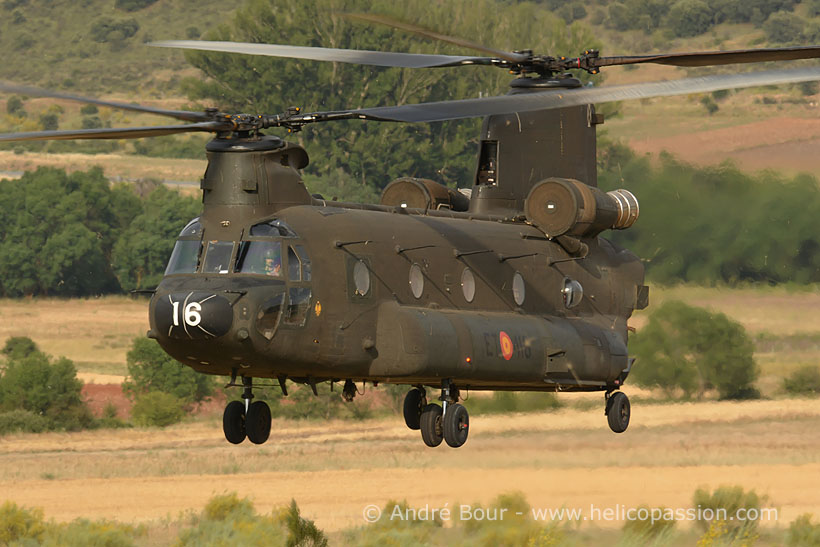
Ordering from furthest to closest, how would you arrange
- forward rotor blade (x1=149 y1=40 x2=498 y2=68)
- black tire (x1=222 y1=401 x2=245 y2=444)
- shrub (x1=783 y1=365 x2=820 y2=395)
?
shrub (x1=783 y1=365 x2=820 y2=395) < forward rotor blade (x1=149 y1=40 x2=498 y2=68) < black tire (x1=222 y1=401 x2=245 y2=444)

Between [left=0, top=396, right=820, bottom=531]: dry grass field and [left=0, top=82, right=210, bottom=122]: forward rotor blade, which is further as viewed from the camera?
[left=0, top=396, right=820, bottom=531]: dry grass field

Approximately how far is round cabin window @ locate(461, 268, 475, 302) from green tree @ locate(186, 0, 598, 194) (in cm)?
5439

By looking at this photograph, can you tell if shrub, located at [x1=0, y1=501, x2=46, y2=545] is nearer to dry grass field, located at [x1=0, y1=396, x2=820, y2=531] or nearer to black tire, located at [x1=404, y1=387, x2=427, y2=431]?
dry grass field, located at [x1=0, y1=396, x2=820, y2=531]

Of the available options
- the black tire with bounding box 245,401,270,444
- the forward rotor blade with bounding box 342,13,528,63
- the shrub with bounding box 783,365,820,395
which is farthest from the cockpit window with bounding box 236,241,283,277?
the shrub with bounding box 783,365,820,395

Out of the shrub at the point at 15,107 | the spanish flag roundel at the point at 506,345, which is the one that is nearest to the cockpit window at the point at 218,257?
the spanish flag roundel at the point at 506,345

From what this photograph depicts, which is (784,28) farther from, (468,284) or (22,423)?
(468,284)

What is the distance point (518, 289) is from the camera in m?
23.8

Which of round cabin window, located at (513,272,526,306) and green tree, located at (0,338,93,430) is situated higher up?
round cabin window, located at (513,272,526,306)

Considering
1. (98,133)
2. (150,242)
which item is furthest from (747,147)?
(150,242)

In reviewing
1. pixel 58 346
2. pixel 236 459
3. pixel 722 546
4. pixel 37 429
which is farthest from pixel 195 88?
pixel 722 546

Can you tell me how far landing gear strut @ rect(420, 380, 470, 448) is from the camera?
2180cm

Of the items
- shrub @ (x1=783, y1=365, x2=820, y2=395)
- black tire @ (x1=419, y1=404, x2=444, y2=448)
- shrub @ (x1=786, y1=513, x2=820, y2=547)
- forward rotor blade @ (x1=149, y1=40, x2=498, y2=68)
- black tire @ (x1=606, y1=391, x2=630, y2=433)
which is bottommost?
shrub @ (x1=786, y1=513, x2=820, y2=547)

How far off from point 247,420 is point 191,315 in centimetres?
274

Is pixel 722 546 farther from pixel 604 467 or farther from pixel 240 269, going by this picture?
pixel 240 269
